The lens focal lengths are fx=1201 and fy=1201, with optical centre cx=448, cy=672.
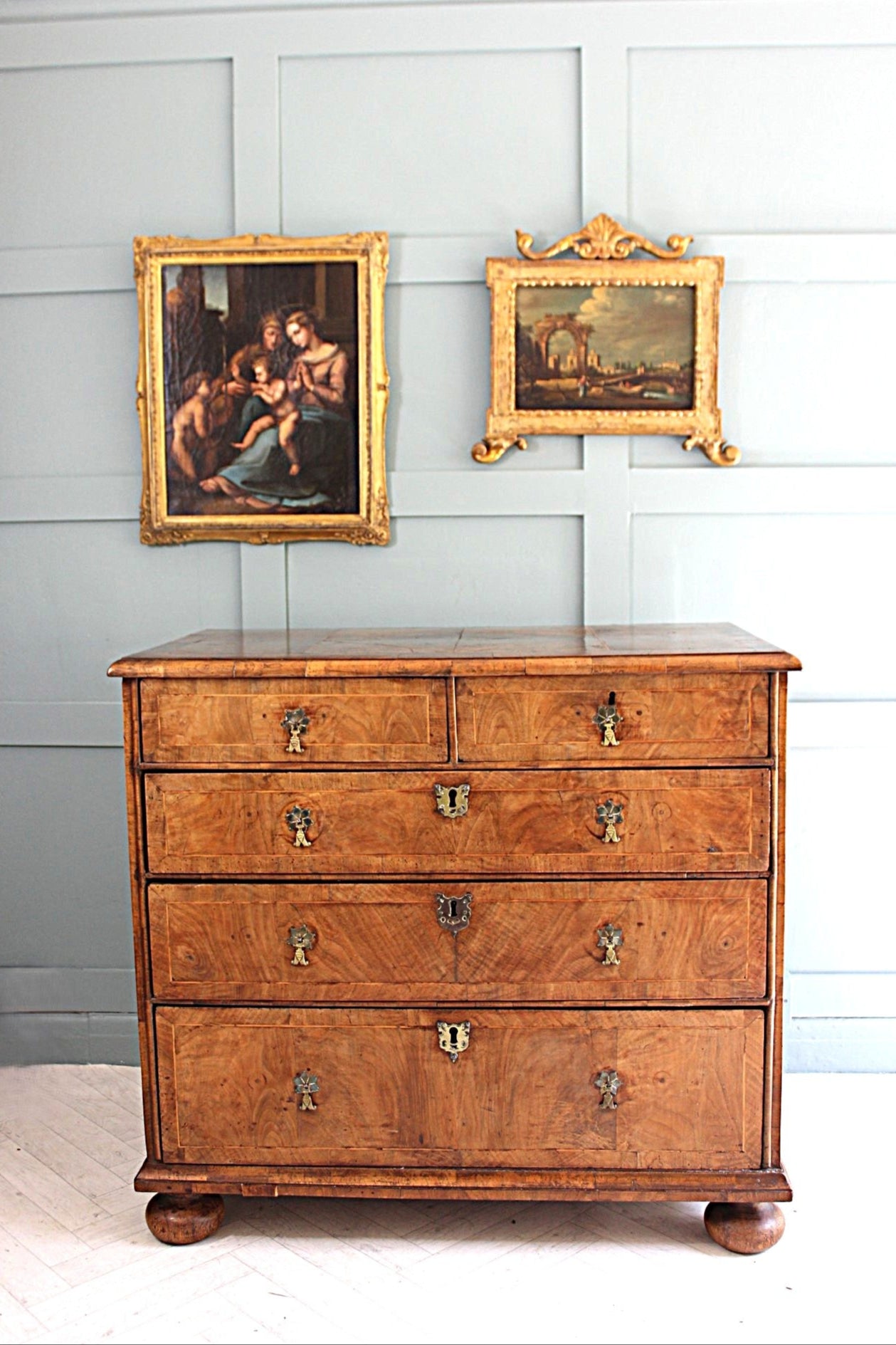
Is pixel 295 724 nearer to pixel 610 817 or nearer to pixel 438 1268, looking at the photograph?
pixel 610 817

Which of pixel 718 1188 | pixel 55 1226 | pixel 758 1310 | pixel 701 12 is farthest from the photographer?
pixel 701 12

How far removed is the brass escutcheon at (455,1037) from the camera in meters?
2.65

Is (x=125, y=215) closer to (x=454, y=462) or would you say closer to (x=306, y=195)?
(x=306, y=195)

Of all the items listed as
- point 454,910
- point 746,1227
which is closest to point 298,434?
point 454,910

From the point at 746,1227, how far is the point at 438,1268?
0.68 metres

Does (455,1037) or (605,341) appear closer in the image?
(455,1037)

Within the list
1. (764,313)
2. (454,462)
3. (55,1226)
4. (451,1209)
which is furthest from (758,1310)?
(764,313)

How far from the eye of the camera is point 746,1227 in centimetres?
264

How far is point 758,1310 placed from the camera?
2.46 meters

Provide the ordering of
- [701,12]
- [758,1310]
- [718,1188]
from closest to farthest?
[758,1310] < [718,1188] < [701,12]

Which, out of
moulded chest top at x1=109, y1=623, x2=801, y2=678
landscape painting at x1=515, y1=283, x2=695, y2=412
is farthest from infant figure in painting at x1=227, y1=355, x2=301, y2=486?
moulded chest top at x1=109, y1=623, x2=801, y2=678

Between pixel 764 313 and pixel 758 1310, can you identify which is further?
pixel 764 313

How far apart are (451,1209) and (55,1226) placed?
36.4 inches

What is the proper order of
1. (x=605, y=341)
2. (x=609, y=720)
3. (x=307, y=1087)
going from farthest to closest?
1. (x=605, y=341)
2. (x=307, y=1087)
3. (x=609, y=720)
